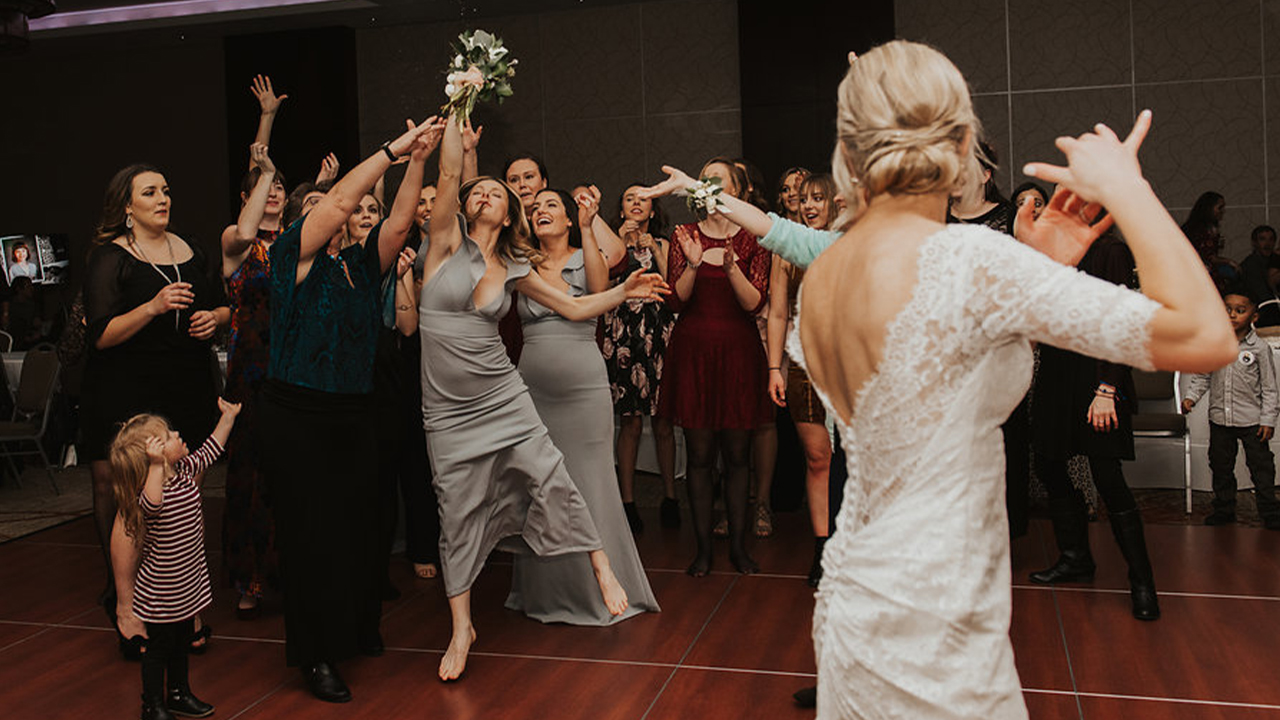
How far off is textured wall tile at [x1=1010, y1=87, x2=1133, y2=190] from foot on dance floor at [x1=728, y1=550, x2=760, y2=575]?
5109mm

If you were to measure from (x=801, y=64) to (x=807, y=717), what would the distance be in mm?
6434

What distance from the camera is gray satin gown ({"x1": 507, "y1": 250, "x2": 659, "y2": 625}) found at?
4.07 metres

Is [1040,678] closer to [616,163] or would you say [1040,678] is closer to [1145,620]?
[1145,620]

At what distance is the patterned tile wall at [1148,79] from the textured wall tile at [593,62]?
2.20 m

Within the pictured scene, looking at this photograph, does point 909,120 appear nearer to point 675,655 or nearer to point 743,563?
point 675,655

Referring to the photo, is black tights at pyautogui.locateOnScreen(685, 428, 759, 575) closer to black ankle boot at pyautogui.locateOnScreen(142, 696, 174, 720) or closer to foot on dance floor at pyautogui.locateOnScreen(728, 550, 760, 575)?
foot on dance floor at pyautogui.locateOnScreen(728, 550, 760, 575)

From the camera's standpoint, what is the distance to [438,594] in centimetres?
449

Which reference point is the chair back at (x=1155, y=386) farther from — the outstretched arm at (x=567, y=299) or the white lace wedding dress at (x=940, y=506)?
the white lace wedding dress at (x=940, y=506)

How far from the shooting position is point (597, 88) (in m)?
9.59

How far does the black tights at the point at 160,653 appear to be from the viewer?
3.09 metres

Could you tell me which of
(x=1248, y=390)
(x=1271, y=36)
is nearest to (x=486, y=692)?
(x=1248, y=390)

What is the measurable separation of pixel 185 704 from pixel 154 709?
137 millimetres

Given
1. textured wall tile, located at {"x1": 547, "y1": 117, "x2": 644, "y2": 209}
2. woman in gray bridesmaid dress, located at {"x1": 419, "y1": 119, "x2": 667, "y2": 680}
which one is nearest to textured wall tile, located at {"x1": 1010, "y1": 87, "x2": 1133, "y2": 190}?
textured wall tile, located at {"x1": 547, "y1": 117, "x2": 644, "y2": 209}

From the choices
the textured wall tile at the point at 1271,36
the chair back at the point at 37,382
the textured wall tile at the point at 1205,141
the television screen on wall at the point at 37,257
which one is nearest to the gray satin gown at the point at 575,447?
the chair back at the point at 37,382
